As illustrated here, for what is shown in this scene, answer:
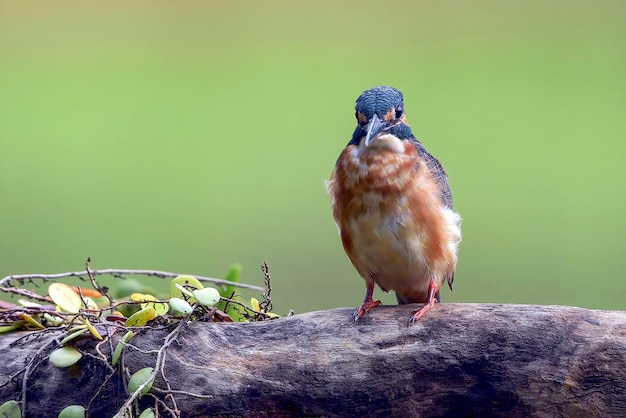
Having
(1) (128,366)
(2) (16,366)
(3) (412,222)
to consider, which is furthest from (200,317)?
(3) (412,222)

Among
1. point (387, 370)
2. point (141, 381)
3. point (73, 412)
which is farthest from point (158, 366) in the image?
point (387, 370)

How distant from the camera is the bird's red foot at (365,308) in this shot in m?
1.33

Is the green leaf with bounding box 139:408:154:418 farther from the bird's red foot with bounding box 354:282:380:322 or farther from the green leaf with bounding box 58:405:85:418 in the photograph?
the bird's red foot with bounding box 354:282:380:322

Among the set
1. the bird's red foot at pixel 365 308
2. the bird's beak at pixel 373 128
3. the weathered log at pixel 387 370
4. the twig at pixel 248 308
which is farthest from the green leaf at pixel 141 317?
the bird's beak at pixel 373 128

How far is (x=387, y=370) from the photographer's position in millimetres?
1226

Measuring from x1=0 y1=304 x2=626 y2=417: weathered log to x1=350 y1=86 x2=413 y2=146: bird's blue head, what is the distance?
0.33m

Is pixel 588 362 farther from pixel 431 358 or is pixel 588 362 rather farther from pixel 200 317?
pixel 200 317

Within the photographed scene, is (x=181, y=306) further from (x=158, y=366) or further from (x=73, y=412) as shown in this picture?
(x=73, y=412)

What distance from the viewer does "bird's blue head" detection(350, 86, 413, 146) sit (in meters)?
1.37

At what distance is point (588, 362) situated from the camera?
3.87ft

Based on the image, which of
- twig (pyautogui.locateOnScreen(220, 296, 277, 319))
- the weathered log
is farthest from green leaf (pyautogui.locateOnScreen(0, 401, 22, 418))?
twig (pyautogui.locateOnScreen(220, 296, 277, 319))

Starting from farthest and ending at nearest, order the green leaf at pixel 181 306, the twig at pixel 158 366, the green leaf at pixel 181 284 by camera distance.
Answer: the green leaf at pixel 181 284 → the green leaf at pixel 181 306 → the twig at pixel 158 366

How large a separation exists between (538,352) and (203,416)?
0.51 m

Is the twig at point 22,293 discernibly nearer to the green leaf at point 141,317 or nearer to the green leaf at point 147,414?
the green leaf at point 141,317
